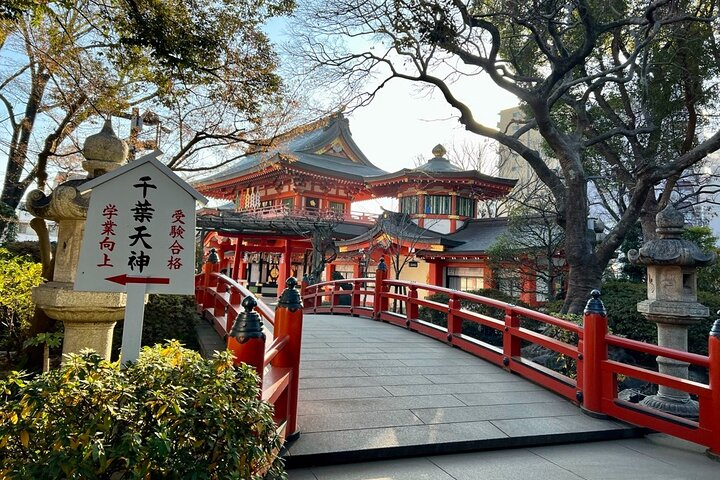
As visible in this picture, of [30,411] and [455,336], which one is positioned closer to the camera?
[30,411]

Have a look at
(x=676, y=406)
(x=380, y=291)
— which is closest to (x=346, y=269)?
(x=380, y=291)

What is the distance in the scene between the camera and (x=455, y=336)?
7387 mm

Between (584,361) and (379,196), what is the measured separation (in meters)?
20.6

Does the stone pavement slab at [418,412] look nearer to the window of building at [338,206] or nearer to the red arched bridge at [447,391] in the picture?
the red arched bridge at [447,391]

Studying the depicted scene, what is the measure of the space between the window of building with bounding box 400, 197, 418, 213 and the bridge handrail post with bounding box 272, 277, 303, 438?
60.7ft

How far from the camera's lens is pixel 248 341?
9.25ft

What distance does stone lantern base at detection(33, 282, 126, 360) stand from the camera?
3.79 meters

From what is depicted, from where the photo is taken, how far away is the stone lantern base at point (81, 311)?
3.79m

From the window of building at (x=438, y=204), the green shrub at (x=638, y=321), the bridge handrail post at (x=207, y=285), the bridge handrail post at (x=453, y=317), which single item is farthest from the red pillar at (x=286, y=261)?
the bridge handrail post at (x=453, y=317)

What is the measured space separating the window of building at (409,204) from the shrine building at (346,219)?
0.17 ft

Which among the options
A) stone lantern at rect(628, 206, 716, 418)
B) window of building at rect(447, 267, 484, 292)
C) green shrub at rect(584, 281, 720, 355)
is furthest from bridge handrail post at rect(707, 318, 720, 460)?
window of building at rect(447, 267, 484, 292)

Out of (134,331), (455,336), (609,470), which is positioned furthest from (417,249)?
(134,331)

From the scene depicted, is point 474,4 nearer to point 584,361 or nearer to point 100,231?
point 584,361

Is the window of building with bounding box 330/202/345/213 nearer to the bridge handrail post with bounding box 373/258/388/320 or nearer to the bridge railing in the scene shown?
the bridge handrail post with bounding box 373/258/388/320
